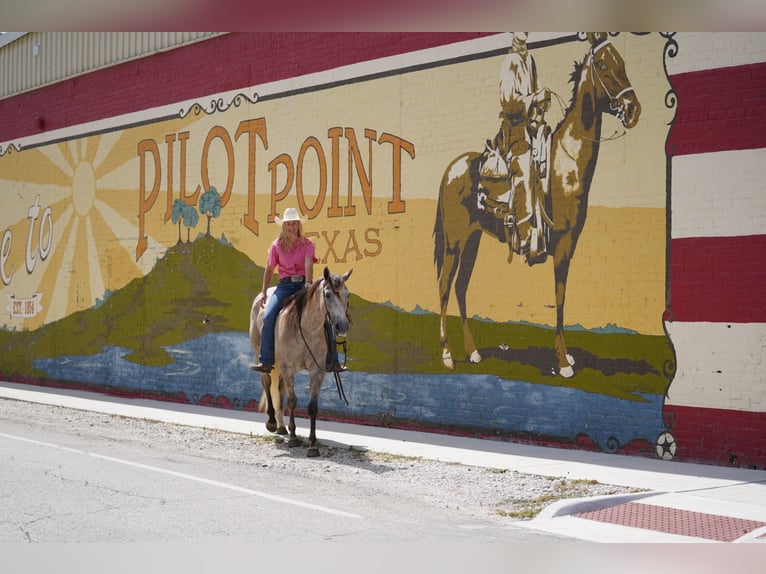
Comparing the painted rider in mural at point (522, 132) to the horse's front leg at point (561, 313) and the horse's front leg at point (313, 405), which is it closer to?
the horse's front leg at point (561, 313)

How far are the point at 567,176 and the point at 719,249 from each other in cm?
237

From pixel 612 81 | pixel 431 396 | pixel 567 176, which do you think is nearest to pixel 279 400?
pixel 431 396

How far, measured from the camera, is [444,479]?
34.1 ft

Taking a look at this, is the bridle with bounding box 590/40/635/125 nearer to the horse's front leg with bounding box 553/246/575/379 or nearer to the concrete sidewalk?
the horse's front leg with bounding box 553/246/575/379

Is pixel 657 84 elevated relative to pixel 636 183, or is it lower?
elevated

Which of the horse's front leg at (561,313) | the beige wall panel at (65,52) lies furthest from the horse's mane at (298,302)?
the beige wall panel at (65,52)

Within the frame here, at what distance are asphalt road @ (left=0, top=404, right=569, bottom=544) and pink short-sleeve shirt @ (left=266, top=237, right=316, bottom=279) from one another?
7.77 ft

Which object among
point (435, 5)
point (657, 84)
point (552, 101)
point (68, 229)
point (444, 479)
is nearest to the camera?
point (435, 5)

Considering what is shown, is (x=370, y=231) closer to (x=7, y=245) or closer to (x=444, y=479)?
(x=444, y=479)

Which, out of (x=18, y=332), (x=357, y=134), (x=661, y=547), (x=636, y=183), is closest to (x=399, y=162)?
(x=357, y=134)

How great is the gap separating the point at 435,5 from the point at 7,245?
2505 centimetres

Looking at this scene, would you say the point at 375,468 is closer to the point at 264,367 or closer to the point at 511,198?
the point at 264,367

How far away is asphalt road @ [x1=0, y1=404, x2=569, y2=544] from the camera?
7.40 m

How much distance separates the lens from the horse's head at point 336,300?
445 inches
